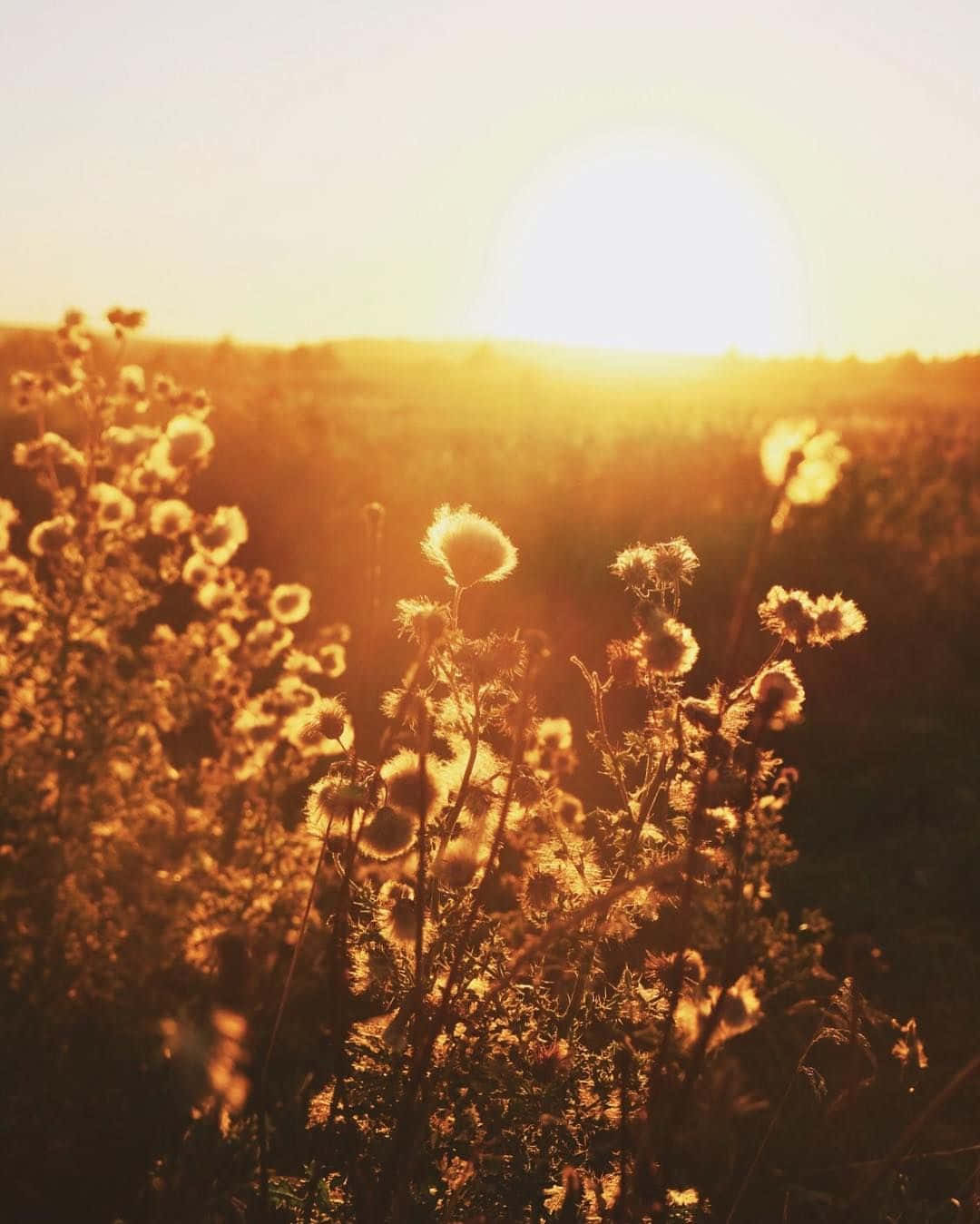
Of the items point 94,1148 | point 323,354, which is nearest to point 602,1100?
point 94,1148

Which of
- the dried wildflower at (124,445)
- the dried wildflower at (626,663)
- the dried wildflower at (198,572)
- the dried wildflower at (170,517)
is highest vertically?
the dried wildflower at (626,663)

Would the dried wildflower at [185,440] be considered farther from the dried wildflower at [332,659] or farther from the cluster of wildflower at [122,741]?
the dried wildflower at [332,659]

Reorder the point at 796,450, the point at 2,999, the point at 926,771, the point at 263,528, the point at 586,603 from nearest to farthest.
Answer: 1. the point at 796,450
2. the point at 2,999
3. the point at 926,771
4. the point at 586,603
5. the point at 263,528

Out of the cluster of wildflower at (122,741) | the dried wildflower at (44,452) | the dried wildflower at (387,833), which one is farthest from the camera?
the dried wildflower at (44,452)

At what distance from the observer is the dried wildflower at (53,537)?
3912mm

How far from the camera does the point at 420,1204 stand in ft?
5.76

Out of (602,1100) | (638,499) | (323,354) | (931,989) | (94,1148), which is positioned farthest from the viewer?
(323,354)

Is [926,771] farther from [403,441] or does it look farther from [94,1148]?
[403,441]

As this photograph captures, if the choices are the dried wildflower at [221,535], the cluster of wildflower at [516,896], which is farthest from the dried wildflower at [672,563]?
the dried wildflower at [221,535]

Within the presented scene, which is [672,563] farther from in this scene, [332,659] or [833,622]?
[332,659]

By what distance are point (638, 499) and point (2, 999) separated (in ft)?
27.6

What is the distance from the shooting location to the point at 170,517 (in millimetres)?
4457

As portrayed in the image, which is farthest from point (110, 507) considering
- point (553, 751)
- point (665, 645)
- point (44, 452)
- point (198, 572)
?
point (665, 645)

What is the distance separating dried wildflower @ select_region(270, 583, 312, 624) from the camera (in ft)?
15.0
